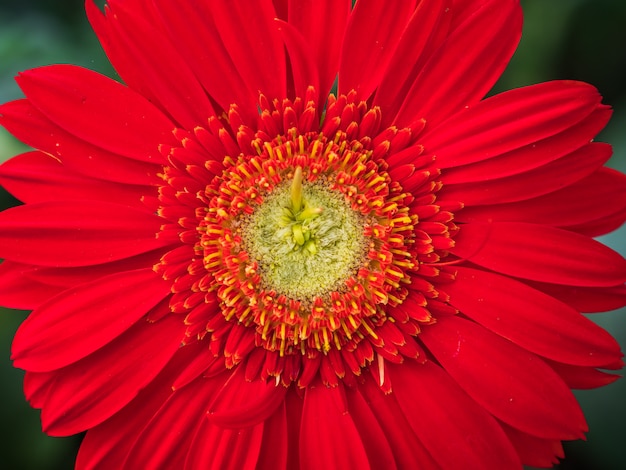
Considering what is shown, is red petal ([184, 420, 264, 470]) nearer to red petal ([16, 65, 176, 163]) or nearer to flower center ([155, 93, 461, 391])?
flower center ([155, 93, 461, 391])

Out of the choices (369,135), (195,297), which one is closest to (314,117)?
(369,135)

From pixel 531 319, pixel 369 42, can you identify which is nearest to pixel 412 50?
pixel 369 42

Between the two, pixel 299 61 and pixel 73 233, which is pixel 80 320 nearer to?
pixel 73 233

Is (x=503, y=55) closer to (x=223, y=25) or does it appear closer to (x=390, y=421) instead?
(x=223, y=25)

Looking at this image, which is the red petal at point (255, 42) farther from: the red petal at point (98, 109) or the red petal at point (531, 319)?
the red petal at point (531, 319)

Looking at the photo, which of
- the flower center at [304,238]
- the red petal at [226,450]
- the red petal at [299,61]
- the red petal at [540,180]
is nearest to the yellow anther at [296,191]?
the flower center at [304,238]

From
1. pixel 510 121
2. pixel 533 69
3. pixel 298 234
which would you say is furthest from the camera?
pixel 533 69
